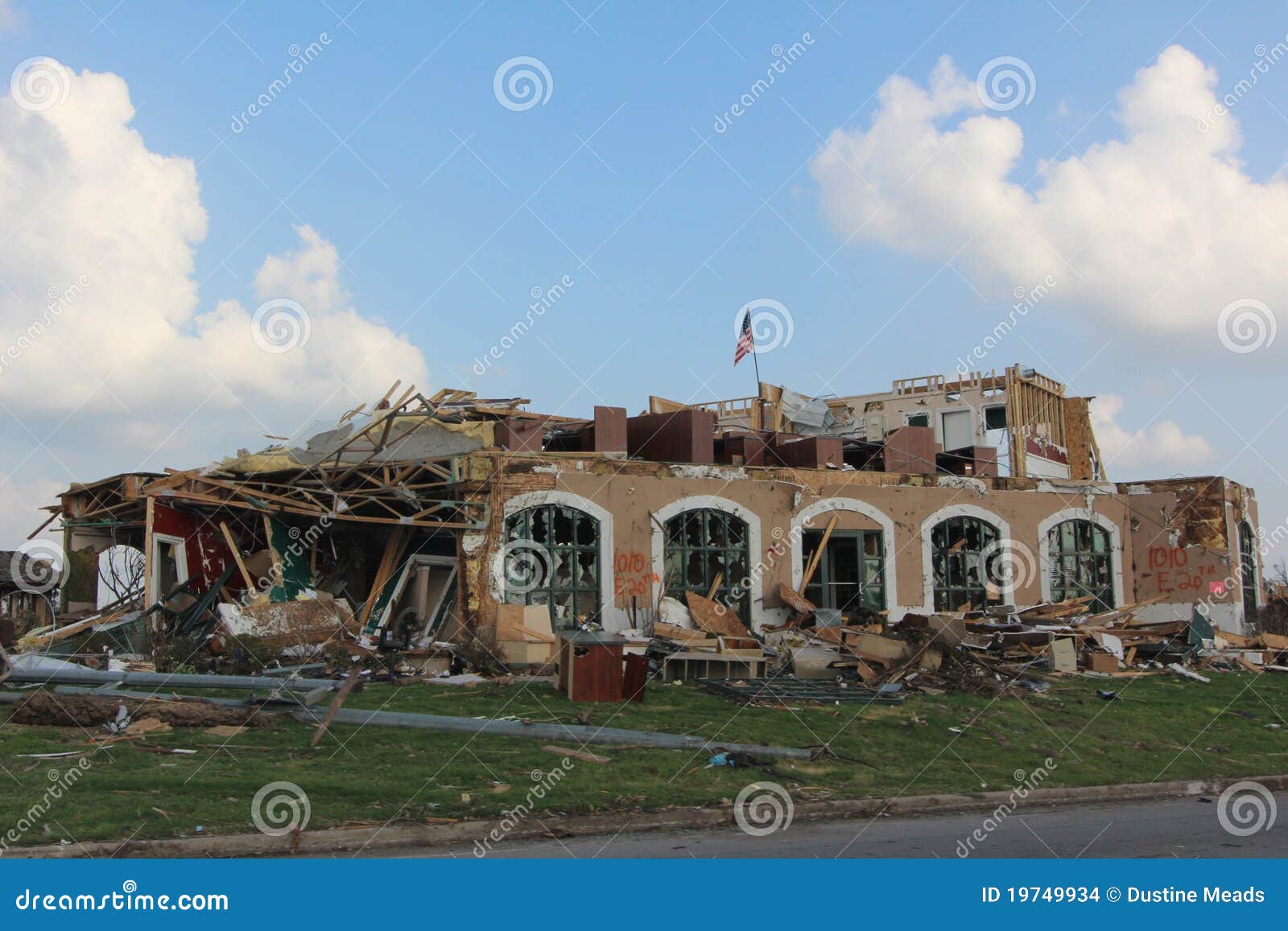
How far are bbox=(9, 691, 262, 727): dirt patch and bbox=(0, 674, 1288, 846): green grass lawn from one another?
10.7 inches

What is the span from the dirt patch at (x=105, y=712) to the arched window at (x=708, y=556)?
10092mm

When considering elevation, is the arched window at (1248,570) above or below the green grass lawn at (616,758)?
above

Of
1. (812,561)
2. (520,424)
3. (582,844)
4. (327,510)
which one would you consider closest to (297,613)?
(327,510)

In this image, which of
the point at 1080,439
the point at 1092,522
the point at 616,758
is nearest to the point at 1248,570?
the point at 1092,522

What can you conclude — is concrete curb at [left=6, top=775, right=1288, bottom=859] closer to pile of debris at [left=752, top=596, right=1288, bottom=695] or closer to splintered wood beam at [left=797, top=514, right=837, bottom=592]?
pile of debris at [left=752, top=596, right=1288, bottom=695]

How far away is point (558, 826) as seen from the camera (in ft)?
33.0

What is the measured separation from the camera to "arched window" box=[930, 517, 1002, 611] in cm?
2517

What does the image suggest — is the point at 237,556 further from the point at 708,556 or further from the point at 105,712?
the point at 708,556

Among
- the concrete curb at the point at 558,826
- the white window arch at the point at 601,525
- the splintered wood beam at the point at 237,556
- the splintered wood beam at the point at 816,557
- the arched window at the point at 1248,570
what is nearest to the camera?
the concrete curb at the point at 558,826

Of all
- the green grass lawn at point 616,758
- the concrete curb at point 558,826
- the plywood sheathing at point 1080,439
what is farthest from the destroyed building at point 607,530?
the plywood sheathing at point 1080,439

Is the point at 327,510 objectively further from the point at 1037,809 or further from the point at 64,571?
the point at 1037,809

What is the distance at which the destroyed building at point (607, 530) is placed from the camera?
2064 cm

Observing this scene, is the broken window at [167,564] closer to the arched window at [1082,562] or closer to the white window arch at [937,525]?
the white window arch at [937,525]

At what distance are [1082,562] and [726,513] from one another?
9.15 meters
